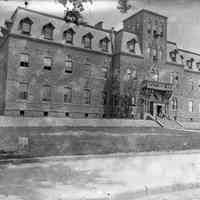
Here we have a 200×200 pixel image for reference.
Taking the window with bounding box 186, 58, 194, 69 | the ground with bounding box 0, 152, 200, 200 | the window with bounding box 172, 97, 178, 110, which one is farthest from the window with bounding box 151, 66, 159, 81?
the ground with bounding box 0, 152, 200, 200

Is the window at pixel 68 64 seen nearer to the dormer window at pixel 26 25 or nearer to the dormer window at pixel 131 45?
the dormer window at pixel 26 25

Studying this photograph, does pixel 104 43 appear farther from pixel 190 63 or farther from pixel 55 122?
pixel 190 63

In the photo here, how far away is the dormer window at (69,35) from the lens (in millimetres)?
25750

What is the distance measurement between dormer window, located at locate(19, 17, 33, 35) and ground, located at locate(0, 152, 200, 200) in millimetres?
19093

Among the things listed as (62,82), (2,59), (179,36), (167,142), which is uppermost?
(2,59)

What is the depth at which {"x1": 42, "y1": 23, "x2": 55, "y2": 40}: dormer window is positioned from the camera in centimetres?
2466

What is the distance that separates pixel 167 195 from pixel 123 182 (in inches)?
37.5

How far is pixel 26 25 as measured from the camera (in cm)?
2366

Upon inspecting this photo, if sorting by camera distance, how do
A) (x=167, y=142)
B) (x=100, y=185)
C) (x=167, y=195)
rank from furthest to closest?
(x=167, y=142) < (x=100, y=185) < (x=167, y=195)

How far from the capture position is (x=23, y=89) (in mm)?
23453

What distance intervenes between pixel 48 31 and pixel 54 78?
4.79 metres

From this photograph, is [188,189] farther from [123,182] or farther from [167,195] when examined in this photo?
[123,182]

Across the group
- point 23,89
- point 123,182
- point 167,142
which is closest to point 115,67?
point 23,89

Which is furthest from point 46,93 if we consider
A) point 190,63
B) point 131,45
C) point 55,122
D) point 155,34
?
point 190,63
